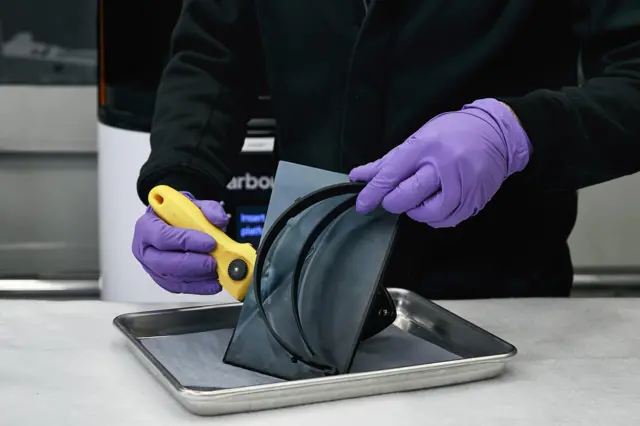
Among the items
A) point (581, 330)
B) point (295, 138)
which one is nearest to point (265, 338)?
point (581, 330)

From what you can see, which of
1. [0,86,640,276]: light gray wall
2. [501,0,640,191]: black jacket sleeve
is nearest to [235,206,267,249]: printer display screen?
[0,86,640,276]: light gray wall

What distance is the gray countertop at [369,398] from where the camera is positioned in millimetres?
704

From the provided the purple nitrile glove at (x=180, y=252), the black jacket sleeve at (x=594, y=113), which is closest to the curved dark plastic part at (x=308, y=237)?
the purple nitrile glove at (x=180, y=252)

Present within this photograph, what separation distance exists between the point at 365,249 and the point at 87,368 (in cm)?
29

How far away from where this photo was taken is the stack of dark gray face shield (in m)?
0.78

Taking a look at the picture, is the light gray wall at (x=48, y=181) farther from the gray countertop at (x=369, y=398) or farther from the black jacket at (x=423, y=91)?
the gray countertop at (x=369, y=398)

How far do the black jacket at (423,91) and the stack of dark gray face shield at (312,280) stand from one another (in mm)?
266

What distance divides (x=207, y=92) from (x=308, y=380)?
643 millimetres

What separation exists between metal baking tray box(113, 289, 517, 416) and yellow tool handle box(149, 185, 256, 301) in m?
0.07

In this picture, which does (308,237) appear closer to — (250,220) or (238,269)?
(238,269)

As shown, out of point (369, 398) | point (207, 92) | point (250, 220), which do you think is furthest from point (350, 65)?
point (250, 220)

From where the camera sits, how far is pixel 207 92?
4.09 ft

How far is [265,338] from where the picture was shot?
814 millimetres

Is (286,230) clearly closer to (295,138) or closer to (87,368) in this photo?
(87,368)
